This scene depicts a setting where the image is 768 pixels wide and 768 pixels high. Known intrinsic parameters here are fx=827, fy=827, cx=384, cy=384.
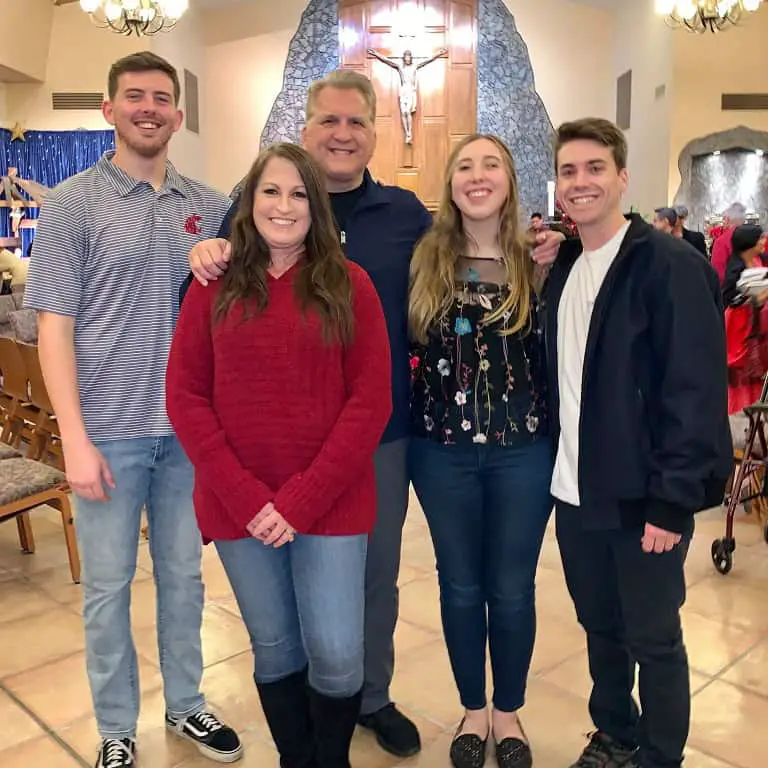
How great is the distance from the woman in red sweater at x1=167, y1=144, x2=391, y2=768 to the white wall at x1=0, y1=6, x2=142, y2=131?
7.90 metres

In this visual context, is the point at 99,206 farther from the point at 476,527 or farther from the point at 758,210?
the point at 758,210

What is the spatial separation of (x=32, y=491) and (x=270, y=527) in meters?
1.90

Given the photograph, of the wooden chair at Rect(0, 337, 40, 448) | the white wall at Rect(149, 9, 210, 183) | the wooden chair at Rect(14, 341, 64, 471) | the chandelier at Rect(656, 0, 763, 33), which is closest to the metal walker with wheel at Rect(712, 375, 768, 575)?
the wooden chair at Rect(14, 341, 64, 471)

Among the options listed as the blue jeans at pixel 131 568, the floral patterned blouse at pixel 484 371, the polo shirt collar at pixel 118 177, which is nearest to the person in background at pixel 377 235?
the floral patterned blouse at pixel 484 371

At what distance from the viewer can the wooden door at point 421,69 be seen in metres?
9.22

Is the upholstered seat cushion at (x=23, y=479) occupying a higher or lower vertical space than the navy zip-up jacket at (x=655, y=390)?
lower

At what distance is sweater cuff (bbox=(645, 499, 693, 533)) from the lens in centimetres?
154

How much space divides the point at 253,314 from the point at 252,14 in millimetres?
8867

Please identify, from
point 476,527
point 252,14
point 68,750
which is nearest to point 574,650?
point 476,527

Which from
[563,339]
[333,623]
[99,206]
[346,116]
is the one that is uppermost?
[346,116]

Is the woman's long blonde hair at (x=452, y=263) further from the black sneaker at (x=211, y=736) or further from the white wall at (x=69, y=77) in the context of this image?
the white wall at (x=69, y=77)

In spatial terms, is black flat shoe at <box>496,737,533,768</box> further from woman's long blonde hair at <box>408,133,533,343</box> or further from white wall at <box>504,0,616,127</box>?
white wall at <box>504,0,616,127</box>

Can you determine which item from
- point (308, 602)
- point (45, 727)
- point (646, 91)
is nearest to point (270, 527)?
point (308, 602)

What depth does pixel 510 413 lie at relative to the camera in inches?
68.7
